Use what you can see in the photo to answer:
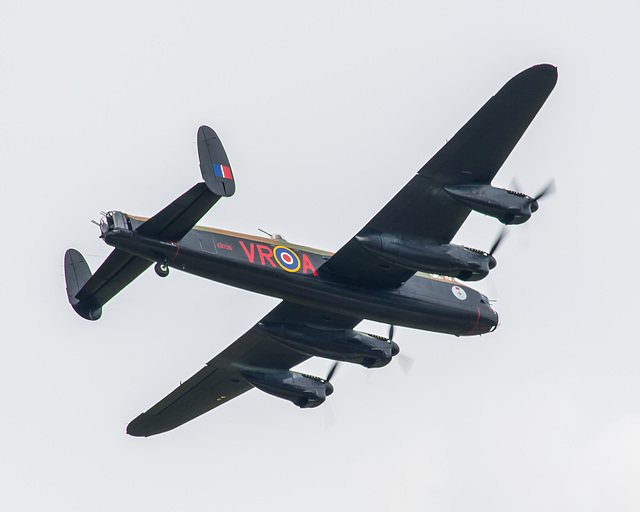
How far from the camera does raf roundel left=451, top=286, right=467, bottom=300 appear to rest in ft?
112

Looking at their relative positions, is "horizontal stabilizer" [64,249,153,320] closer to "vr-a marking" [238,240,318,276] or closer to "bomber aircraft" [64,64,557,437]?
"bomber aircraft" [64,64,557,437]

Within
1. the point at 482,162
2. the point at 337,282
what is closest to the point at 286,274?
the point at 337,282

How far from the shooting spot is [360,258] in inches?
Answer: 1230

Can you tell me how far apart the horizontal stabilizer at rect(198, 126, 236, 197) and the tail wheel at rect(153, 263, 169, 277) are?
2.81m

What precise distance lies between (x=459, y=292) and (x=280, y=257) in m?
6.53

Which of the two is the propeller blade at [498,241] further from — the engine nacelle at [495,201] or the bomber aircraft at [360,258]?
the engine nacelle at [495,201]

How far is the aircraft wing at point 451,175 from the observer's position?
28.8 meters

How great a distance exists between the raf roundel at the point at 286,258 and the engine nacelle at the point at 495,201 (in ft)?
15.5

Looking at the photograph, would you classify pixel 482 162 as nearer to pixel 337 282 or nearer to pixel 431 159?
pixel 431 159

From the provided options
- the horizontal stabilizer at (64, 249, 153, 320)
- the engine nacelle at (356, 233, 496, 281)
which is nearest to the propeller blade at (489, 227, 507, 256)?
the engine nacelle at (356, 233, 496, 281)

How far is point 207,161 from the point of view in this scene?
2730 cm

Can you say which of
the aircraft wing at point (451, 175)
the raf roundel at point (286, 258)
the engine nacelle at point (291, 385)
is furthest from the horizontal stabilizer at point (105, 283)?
the engine nacelle at point (291, 385)

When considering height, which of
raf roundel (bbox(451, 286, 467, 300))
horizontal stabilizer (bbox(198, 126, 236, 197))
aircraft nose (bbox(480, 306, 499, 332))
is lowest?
aircraft nose (bbox(480, 306, 499, 332))

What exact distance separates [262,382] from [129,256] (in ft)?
28.0
